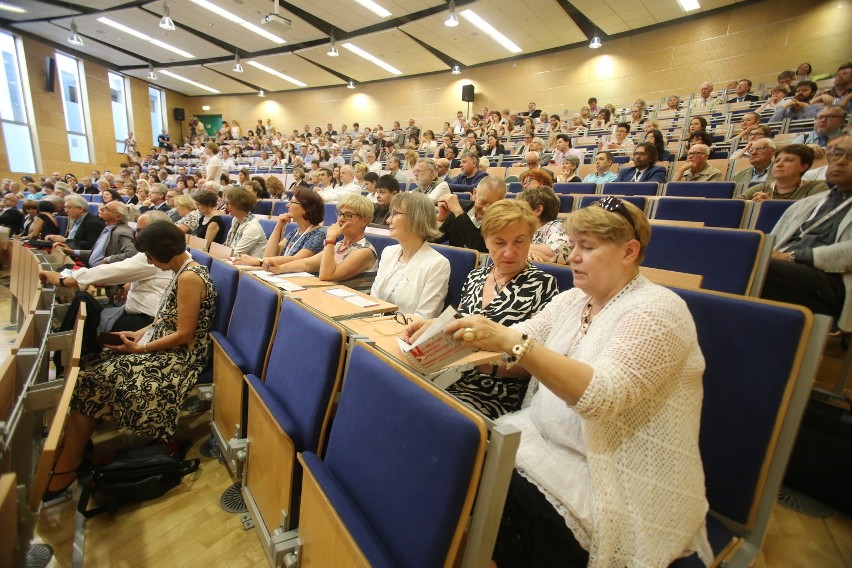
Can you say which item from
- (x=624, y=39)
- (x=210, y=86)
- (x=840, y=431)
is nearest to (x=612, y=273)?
(x=840, y=431)

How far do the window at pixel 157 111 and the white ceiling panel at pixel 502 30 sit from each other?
12555 millimetres

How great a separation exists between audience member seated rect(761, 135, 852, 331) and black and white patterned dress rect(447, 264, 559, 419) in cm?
137

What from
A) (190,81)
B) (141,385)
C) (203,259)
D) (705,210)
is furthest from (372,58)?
(141,385)

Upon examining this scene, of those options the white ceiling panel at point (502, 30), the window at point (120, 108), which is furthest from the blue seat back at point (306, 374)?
the window at point (120, 108)

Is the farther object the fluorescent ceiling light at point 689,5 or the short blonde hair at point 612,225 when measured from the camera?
the fluorescent ceiling light at point 689,5

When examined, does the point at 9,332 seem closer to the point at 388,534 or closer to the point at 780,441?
the point at 388,534

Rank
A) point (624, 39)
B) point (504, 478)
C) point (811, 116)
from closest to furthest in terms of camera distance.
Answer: point (504, 478) < point (811, 116) < point (624, 39)

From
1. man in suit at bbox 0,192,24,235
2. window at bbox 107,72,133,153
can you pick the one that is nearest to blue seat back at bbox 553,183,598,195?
man in suit at bbox 0,192,24,235

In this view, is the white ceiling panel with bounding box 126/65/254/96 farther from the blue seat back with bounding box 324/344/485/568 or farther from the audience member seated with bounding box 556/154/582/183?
the blue seat back with bounding box 324/344/485/568

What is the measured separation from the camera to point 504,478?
0.62 meters

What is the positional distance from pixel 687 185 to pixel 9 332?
6094mm

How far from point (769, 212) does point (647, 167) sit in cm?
169

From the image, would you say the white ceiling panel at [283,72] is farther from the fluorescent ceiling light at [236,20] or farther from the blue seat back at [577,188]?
the blue seat back at [577,188]

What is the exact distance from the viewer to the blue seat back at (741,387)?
0.87 metres
